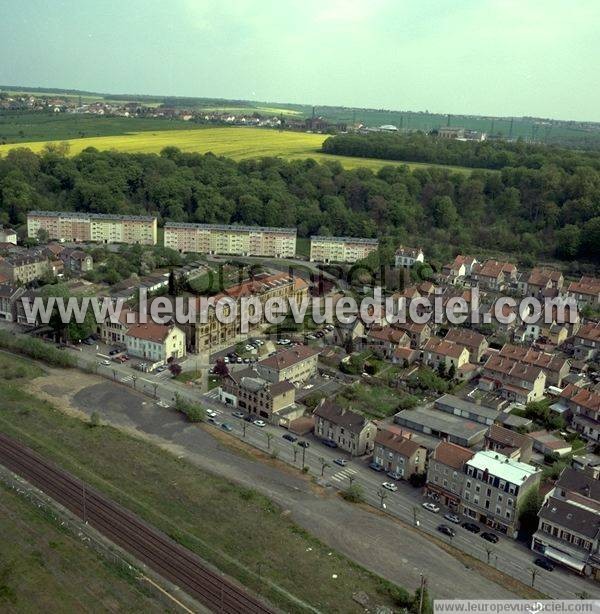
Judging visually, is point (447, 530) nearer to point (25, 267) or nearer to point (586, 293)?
point (586, 293)

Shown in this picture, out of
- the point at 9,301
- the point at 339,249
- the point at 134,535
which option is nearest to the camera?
the point at 134,535

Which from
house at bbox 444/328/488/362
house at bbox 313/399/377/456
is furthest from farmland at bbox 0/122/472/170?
house at bbox 313/399/377/456

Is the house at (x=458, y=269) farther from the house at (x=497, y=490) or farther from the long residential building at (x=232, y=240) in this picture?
the house at (x=497, y=490)

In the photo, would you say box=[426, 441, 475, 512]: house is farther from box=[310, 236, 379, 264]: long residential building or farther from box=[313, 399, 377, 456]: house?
box=[310, 236, 379, 264]: long residential building

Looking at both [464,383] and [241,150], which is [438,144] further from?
[464,383]

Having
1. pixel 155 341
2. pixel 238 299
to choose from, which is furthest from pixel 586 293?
pixel 155 341
